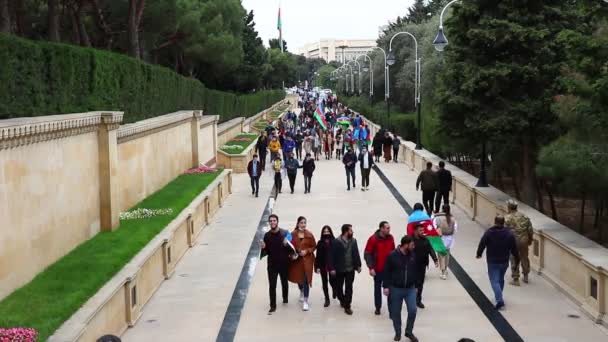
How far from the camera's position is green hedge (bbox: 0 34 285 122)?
47.9ft

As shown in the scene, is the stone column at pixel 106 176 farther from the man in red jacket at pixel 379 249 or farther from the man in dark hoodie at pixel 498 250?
the man in dark hoodie at pixel 498 250

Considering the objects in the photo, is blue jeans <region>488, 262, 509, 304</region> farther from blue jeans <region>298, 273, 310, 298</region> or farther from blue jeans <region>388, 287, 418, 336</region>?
blue jeans <region>298, 273, 310, 298</region>

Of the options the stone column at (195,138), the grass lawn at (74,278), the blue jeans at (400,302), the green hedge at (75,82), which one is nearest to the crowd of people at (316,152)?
the stone column at (195,138)

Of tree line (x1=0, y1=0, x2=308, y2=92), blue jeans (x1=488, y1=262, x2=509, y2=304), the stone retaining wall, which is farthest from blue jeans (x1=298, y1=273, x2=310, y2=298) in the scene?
tree line (x1=0, y1=0, x2=308, y2=92)

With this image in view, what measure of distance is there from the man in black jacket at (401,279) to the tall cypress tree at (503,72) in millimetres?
9735

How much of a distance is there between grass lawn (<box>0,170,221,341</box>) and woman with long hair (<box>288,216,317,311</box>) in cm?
266

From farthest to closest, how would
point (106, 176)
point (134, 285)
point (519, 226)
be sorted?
point (106, 176)
point (519, 226)
point (134, 285)

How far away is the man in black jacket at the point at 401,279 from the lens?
10.3 metres

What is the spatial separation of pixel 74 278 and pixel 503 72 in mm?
11488

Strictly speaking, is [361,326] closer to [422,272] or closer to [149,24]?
[422,272]

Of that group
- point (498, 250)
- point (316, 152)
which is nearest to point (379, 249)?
point (498, 250)

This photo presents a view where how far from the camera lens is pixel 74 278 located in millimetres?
11656

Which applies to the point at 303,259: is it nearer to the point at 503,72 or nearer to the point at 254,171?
the point at 503,72

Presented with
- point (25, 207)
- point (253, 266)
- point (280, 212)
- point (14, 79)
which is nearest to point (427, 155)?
point (280, 212)
